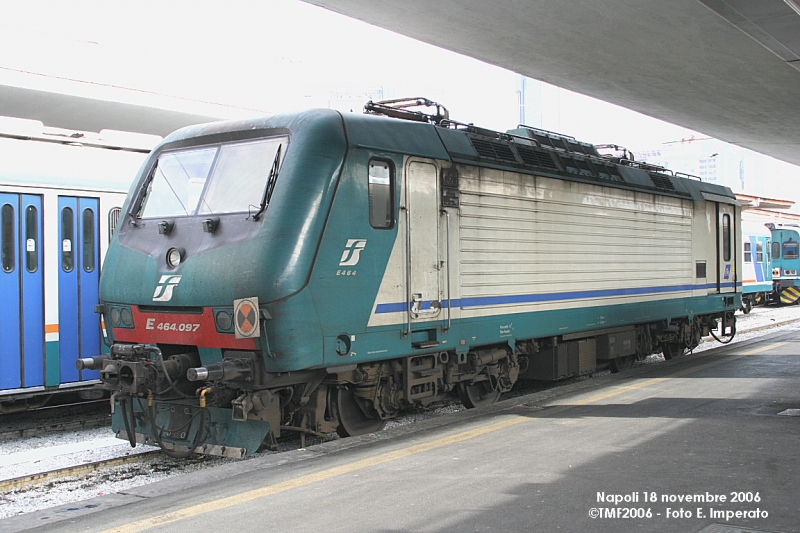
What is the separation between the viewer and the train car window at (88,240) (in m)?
9.91

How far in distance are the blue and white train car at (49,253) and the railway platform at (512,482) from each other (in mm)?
4041

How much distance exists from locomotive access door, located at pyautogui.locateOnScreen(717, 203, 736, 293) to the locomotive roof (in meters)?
2.34

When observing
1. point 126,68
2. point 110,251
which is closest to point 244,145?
point 110,251

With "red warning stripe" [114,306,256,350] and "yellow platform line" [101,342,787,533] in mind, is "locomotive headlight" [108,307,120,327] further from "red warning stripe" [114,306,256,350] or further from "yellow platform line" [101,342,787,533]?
"yellow platform line" [101,342,787,533]

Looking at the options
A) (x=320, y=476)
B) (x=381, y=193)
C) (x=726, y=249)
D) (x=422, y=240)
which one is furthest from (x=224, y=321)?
(x=726, y=249)

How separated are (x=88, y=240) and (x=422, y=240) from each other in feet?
14.7

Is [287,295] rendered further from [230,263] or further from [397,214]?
[397,214]

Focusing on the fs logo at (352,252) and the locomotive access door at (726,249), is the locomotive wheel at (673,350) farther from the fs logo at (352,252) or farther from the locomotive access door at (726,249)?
the fs logo at (352,252)

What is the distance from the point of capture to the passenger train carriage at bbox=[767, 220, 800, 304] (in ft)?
116

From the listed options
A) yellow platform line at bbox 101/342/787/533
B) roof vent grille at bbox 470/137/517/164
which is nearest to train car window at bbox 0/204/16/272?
yellow platform line at bbox 101/342/787/533

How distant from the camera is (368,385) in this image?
7926 millimetres

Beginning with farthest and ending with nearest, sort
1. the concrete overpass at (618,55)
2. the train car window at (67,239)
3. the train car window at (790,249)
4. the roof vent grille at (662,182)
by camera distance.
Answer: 1. the train car window at (790,249)
2. the roof vent grille at (662,182)
3. the concrete overpass at (618,55)
4. the train car window at (67,239)

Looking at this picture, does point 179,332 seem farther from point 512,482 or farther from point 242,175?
point 512,482

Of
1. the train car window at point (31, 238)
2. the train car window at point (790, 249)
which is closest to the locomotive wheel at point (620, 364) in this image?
the train car window at point (31, 238)
